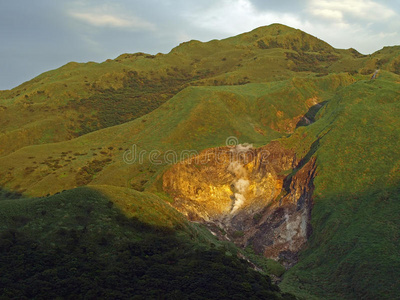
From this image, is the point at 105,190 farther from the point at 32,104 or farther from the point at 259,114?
the point at 32,104

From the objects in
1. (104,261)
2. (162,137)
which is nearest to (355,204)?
(104,261)

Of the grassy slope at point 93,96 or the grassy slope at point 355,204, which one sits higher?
the grassy slope at point 93,96

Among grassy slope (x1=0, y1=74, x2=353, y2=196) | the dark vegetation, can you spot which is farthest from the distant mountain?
the dark vegetation

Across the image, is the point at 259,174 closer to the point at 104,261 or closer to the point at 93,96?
the point at 104,261

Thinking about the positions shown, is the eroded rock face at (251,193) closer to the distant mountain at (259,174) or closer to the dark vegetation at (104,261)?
the distant mountain at (259,174)

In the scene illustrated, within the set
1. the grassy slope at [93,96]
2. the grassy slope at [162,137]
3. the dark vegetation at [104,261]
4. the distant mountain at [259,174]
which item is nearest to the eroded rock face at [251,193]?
the distant mountain at [259,174]

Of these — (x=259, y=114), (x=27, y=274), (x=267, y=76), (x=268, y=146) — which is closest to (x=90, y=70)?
(x=267, y=76)

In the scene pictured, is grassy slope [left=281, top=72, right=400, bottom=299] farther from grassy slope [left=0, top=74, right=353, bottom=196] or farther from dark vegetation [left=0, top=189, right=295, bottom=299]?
grassy slope [left=0, top=74, right=353, bottom=196]
